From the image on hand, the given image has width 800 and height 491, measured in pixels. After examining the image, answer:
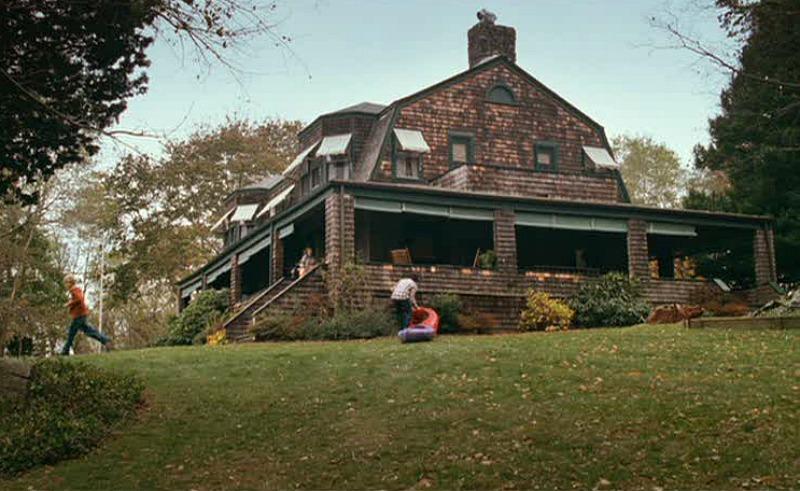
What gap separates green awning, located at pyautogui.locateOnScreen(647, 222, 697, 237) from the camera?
34.1m

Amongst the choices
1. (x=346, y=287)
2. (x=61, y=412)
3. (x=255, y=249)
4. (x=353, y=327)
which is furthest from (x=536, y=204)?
(x=61, y=412)

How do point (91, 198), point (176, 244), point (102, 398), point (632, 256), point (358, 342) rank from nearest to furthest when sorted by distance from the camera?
point (102, 398), point (358, 342), point (632, 256), point (91, 198), point (176, 244)

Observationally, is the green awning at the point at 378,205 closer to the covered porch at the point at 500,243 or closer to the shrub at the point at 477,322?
the covered porch at the point at 500,243

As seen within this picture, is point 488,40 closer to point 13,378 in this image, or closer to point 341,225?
point 341,225

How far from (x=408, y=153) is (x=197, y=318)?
9.34 m

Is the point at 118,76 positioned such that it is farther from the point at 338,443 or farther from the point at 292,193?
the point at 292,193

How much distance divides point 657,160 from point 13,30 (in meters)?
54.6

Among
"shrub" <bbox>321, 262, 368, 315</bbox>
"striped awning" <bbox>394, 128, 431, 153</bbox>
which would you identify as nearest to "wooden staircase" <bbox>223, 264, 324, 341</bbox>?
"shrub" <bbox>321, 262, 368, 315</bbox>

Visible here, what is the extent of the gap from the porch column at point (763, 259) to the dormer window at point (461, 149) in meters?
10.1

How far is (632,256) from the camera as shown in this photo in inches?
1309

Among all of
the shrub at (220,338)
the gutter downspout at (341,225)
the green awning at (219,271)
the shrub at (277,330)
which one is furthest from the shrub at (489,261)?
the green awning at (219,271)

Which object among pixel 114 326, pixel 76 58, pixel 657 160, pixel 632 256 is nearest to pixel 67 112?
pixel 76 58

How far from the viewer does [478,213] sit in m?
31.7

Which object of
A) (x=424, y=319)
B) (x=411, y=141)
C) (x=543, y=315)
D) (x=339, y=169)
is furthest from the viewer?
(x=339, y=169)
